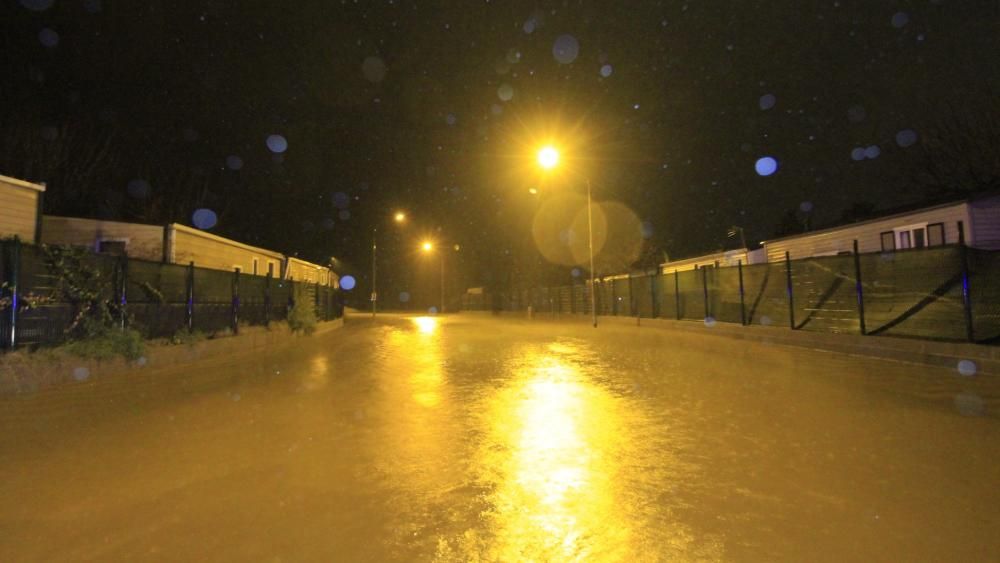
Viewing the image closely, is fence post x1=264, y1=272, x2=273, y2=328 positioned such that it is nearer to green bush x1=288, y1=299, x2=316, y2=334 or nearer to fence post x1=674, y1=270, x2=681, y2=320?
green bush x1=288, y1=299, x2=316, y2=334

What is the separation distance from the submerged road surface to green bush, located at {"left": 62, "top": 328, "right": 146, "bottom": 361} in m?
1.01

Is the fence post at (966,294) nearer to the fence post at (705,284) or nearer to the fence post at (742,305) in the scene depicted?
the fence post at (742,305)

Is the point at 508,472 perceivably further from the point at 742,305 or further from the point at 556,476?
the point at 742,305

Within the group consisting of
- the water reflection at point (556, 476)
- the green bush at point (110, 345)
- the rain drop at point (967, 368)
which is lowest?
the water reflection at point (556, 476)

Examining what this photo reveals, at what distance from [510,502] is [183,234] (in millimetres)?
22554

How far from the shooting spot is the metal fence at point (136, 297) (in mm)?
9258

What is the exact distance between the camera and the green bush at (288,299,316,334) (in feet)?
70.6

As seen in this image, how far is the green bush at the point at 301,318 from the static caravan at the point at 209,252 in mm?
1818

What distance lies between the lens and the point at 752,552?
3.16 m

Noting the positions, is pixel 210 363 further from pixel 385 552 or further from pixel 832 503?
pixel 832 503

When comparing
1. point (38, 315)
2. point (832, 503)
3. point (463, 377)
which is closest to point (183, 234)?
point (38, 315)

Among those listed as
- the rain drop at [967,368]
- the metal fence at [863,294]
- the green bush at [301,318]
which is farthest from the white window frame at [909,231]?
the green bush at [301,318]

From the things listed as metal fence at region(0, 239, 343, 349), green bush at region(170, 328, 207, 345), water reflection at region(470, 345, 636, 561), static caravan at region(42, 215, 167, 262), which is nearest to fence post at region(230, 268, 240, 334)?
metal fence at region(0, 239, 343, 349)

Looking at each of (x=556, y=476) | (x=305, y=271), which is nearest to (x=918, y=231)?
(x=556, y=476)
